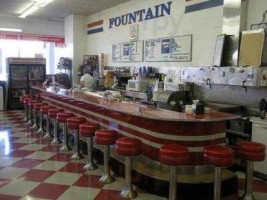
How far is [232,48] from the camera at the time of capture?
5.01 m

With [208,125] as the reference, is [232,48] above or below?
above

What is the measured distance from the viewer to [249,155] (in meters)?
3.34

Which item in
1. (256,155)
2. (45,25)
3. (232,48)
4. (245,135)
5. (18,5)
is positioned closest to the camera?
(256,155)

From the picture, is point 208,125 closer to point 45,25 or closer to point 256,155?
point 256,155

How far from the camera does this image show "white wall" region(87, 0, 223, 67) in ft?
18.6

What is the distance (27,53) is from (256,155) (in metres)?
10.3

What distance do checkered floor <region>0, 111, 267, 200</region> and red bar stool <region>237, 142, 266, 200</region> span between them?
22 centimetres

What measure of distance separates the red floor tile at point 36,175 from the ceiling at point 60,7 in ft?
17.7

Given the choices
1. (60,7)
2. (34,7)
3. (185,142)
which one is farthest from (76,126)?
(34,7)

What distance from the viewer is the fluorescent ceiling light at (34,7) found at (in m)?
8.23

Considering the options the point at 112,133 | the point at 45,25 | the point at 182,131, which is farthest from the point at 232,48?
the point at 45,25

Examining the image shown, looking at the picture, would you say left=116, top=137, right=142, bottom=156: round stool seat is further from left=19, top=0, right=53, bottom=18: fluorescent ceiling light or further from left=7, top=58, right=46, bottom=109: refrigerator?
left=7, top=58, right=46, bottom=109: refrigerator

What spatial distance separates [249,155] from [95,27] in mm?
7709

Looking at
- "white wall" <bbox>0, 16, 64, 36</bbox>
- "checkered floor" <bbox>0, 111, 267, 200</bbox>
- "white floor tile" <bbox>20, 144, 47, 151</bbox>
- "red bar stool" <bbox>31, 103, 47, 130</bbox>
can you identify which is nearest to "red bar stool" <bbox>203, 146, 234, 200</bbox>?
"checkered floor" <bbox>0, 111, 267, 200</bbox>
